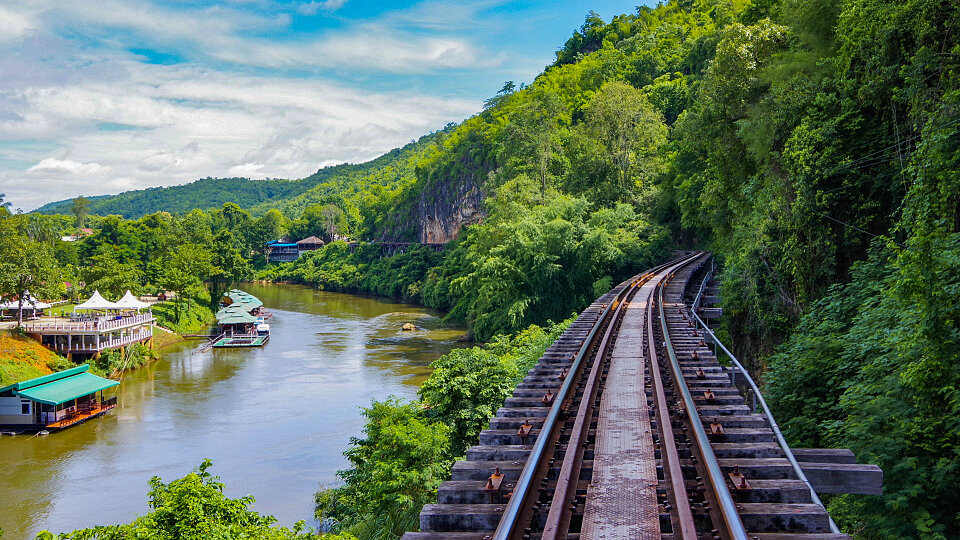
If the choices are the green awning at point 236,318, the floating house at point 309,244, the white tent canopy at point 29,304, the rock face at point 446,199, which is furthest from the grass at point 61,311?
the floating house at point 309,244

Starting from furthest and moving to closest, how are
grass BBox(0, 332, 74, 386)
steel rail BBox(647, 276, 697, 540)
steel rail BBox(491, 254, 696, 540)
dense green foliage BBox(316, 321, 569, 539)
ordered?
grass BBox(0, 332, 74, 386), dense green foliage BBox(316, 321, 569, 539), steel rail BBox(647, 276, 697, 540), steel rail BBox(491, 254, 696, 540)

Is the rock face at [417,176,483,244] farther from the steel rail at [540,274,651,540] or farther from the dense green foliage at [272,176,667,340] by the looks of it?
the steel rail at [540,274,651,540]

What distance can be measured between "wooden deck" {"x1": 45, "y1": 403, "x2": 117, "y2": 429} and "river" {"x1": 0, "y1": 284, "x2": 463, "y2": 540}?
1.22 ft

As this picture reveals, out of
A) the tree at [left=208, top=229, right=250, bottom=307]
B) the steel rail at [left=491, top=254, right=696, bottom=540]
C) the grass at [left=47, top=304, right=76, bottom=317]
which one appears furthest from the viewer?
the tree at [left=208, top=229, right=250, bottom=307]

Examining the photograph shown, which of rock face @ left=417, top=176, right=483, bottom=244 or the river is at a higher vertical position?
rock face @ left=417, top=176, right=483, bottom=244

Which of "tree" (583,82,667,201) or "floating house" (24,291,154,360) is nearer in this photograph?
"floating house" (24,291,154,360)

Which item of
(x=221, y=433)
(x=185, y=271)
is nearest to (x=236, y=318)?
(x=185, y=271)

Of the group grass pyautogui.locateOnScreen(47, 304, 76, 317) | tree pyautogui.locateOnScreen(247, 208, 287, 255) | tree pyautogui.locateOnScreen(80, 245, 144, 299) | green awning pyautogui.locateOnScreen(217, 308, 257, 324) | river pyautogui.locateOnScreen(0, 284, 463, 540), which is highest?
tree pyautogui.locateOnScreen(247, 208, 287, 255)

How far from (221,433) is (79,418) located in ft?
22.6

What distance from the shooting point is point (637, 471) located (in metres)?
5.49

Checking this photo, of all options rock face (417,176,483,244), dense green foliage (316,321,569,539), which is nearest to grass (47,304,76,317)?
dense green foliage (316,321,569,539)

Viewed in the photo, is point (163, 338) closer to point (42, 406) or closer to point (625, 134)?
point (42, 406)

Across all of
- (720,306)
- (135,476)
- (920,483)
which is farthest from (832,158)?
(135,476)

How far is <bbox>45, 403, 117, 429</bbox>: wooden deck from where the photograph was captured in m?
24.8
